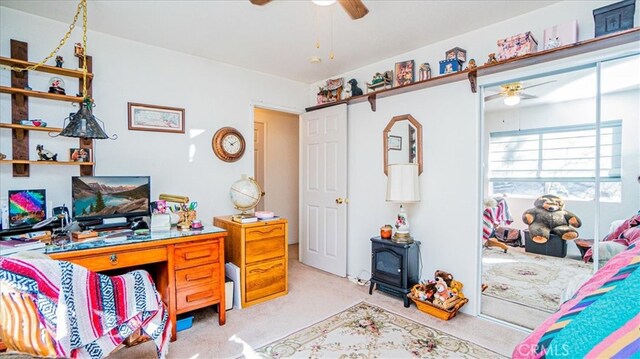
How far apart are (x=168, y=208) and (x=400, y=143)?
2.38 meters

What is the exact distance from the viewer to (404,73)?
319 cm

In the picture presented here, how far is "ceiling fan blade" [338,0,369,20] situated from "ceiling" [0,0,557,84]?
1.60ft

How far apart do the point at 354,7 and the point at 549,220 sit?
7.37ft

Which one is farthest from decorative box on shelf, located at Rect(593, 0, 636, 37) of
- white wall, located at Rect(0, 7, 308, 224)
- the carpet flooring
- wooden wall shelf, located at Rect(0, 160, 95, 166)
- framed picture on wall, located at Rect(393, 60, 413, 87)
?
wooden wall shelf, located at Rect(0, 160, 95, 166)

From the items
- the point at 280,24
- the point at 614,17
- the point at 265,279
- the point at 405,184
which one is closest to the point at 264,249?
the point at 265,279

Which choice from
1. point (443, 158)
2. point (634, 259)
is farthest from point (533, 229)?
point (634, 259)

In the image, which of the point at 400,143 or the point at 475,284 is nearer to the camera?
the point at 475,284

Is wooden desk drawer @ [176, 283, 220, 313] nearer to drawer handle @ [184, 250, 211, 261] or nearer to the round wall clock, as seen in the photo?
drawer handle @ [184, 250, 211, 261]

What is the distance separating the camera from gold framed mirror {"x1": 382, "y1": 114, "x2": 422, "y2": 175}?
3074 millimetres

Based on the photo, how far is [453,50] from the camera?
279 cm

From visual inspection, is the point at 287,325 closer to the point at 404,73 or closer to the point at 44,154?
the point at 44,154

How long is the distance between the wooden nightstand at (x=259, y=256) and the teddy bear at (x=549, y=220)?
224 cm

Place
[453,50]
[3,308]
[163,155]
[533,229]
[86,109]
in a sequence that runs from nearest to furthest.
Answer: [3,308] < [86,109] < [533,229] < [453,50] < [163,155]

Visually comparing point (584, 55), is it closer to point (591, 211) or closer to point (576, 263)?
point (591, 211)
